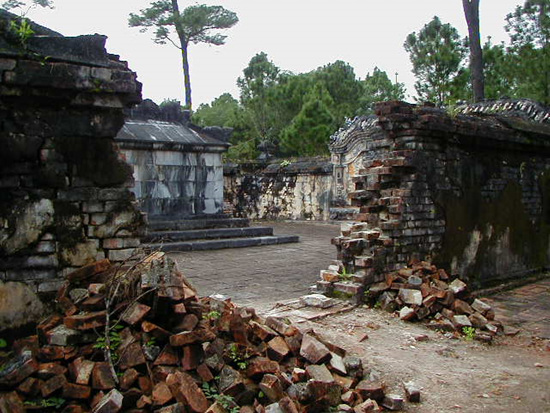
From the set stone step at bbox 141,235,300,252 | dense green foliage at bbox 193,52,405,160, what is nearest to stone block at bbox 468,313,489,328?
stone step at bbox 141,235,300,252

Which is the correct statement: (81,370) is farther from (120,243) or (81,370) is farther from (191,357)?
(120,243)

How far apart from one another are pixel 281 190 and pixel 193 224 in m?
6.58

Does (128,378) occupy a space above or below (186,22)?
below

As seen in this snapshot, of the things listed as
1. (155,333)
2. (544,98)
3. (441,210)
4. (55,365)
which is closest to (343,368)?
(155,333)

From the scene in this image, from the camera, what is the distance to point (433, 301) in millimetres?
5547

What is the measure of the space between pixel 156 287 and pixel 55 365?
75 cm

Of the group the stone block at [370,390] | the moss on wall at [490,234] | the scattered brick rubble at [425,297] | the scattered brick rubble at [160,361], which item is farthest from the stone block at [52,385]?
the moss on wall at [490,234]

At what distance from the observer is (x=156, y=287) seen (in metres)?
3.39

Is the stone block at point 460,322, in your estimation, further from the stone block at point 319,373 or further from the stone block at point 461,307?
the stone block at point 319,373

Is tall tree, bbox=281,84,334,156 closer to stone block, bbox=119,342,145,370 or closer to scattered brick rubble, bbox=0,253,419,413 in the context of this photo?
scattered brick rubble, bbox=0,253,419,413

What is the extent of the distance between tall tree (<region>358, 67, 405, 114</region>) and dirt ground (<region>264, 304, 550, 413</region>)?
28.1 metres

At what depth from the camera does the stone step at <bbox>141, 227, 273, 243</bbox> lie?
10406 mm

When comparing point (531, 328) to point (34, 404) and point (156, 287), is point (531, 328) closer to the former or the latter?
point (156, 287)

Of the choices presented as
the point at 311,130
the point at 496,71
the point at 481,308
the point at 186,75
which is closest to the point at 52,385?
the point at 481,308
